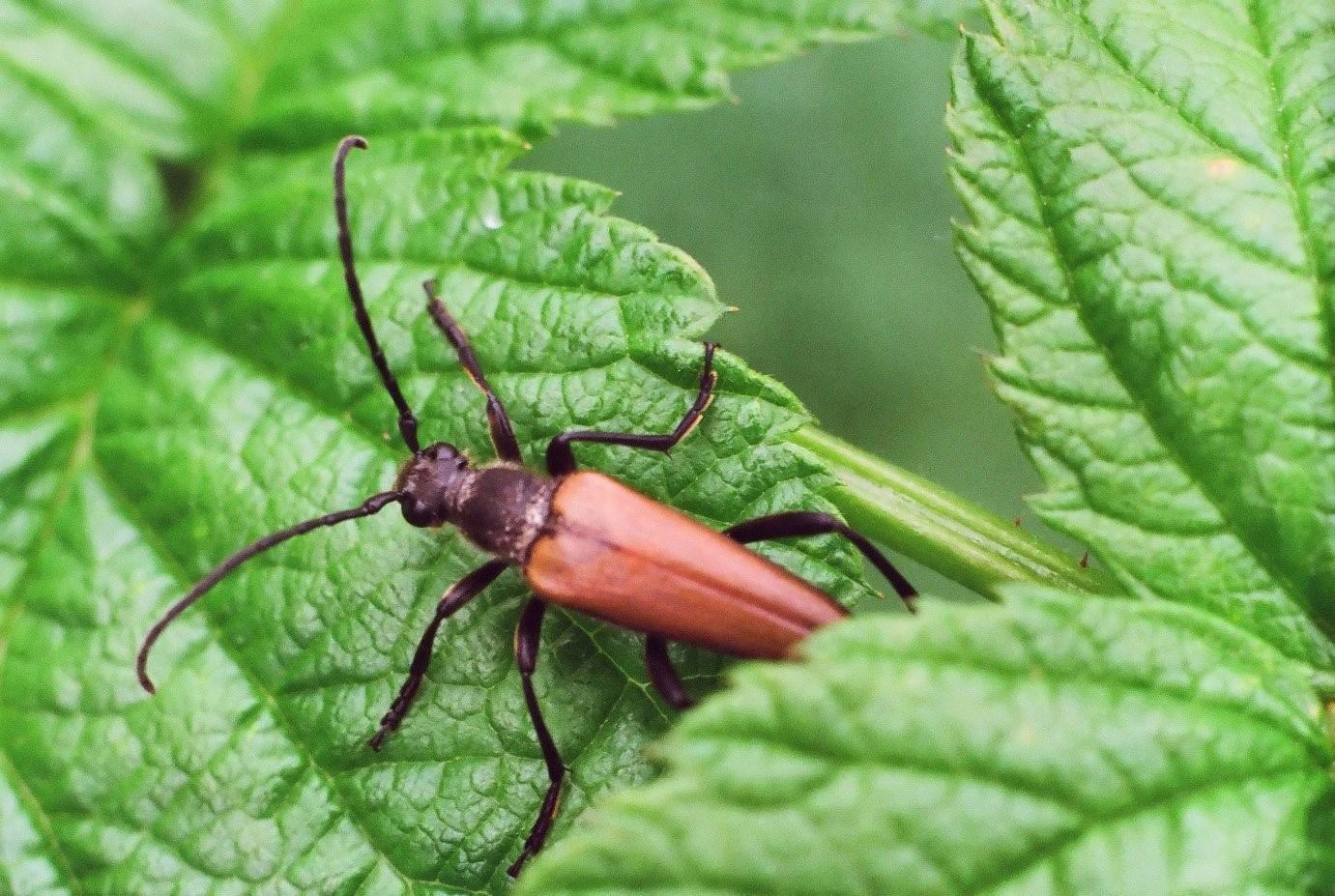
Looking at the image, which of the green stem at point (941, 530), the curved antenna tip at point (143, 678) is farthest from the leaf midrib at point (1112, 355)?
the curved antenna tip at point (143, 678)

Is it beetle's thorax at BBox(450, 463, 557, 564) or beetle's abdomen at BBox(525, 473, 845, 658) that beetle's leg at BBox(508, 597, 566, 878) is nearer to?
beetle's abdomen at BBox(525, 473, 845, 658)

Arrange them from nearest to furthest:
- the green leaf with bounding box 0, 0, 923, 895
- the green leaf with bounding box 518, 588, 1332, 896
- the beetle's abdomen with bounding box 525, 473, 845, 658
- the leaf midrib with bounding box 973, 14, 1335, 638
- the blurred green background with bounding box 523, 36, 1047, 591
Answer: the green leaf with bounding box 518, 588, 1332, 896, the leaf midrib with bounding box 973, 14, 1335, 638, the beetle's abdomen with bounding box 525, 473, 845, 658, the green leaf with bounding box 0, 0, 923, 895, the blurred green background with bounding box 523, 36, 1047, 591

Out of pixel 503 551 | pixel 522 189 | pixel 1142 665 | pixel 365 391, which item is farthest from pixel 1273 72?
pixel 365 391

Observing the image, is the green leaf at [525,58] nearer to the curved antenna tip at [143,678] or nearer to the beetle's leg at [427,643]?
the beetle's leg at [427,643]

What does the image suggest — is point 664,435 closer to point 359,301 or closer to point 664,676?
point 664,676

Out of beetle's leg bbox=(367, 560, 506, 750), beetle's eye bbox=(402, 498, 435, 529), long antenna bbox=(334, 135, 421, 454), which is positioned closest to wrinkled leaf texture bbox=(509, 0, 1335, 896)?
beetle's leg bbox=(367, 560, 506, 750)

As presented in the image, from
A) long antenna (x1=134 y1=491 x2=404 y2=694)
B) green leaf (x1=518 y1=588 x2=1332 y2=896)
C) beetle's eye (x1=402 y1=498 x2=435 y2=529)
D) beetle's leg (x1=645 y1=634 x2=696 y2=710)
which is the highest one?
long antenna (x1=134 y1=491 x2=404 y2=694)

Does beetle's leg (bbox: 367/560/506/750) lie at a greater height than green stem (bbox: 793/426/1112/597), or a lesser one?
greater
